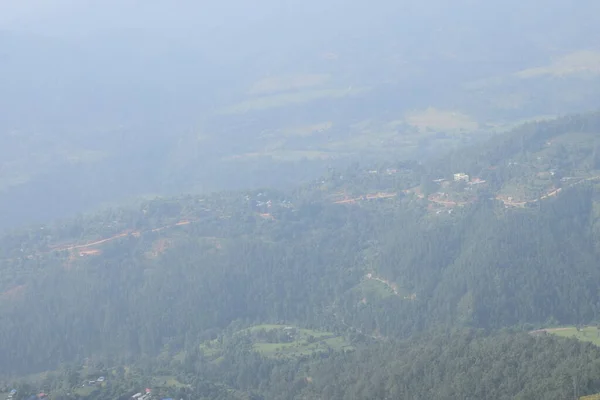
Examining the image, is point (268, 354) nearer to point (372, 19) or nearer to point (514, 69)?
point (514, 69)

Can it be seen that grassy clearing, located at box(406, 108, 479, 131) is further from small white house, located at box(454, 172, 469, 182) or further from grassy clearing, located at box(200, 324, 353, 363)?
grassy clearing, located at box(200, 324, 353, 363)

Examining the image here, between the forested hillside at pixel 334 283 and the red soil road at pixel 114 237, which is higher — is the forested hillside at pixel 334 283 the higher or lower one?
the lower one

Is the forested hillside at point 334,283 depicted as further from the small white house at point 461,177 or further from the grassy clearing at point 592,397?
the grassy clearing at point 592,397

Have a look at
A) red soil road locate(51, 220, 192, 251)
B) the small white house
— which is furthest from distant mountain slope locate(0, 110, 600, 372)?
the small white house

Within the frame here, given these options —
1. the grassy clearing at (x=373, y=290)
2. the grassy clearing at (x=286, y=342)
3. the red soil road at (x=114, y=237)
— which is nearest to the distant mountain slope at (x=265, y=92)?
the red soil road at (x=114, y=237)

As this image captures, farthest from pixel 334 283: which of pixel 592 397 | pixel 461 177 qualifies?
pixel 592 397

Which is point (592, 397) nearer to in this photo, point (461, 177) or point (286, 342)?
point (286, 342)

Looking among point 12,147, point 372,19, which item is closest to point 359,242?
point 12,147

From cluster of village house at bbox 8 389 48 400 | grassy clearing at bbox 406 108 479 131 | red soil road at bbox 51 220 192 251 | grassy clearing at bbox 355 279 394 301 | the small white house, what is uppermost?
grassy clearing at bbox 406 108 479 131
